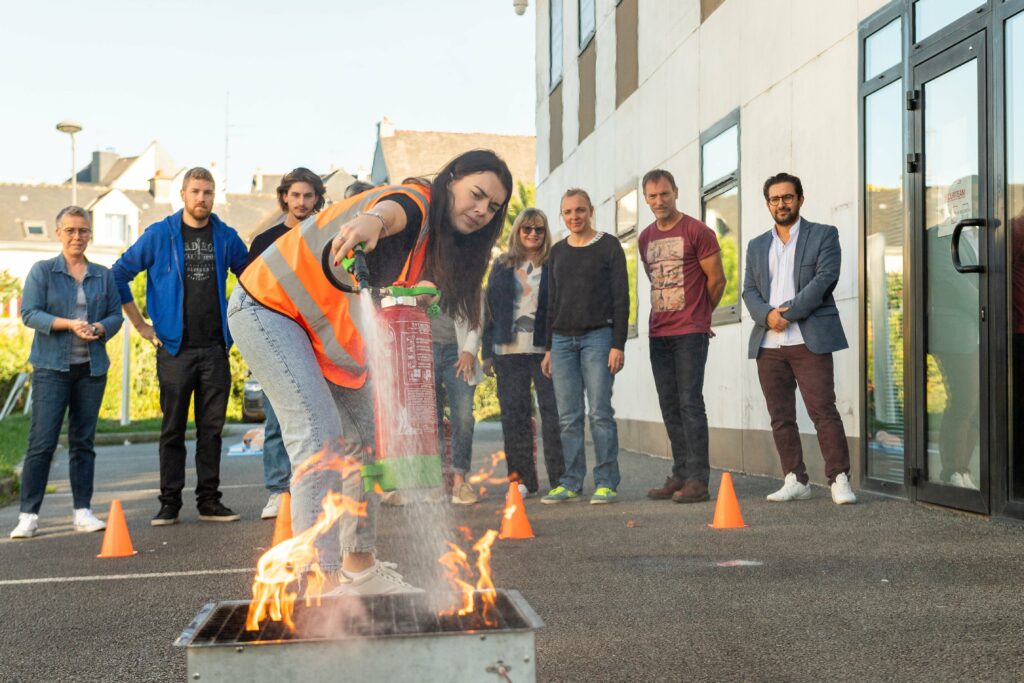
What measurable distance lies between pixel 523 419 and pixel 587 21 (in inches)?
430

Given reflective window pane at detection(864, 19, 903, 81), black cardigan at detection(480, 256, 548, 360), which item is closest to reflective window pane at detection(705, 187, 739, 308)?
reflective window pane at detection(864, 19, 903, 81)

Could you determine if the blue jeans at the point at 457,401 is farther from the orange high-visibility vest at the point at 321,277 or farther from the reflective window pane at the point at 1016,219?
the orange high-visibility vest at the point at 321,277

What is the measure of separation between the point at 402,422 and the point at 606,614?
5.20 feet

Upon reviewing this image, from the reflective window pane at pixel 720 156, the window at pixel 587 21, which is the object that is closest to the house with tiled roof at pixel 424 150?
the window at pixel 587 21

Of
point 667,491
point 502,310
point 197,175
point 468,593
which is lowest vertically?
point 667,491

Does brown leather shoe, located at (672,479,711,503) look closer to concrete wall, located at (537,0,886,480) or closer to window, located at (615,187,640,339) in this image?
concrete wall, located at (537,0,886,480)

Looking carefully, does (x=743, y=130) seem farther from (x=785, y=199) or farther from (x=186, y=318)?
(x=186, y=318)

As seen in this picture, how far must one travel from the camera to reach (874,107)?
898 centimetres

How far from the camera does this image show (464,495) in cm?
916

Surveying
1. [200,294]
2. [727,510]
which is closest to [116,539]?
[200,294]

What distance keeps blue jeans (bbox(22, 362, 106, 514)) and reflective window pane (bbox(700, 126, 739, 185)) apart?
658cm

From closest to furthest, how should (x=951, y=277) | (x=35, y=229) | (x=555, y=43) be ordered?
1. (x=951, y=277)
2. (x=555, y=43)
3. (x=35, y=229)

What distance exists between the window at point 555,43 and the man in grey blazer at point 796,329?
13.2 m

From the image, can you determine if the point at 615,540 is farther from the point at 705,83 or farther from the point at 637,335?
the point at 637,335
